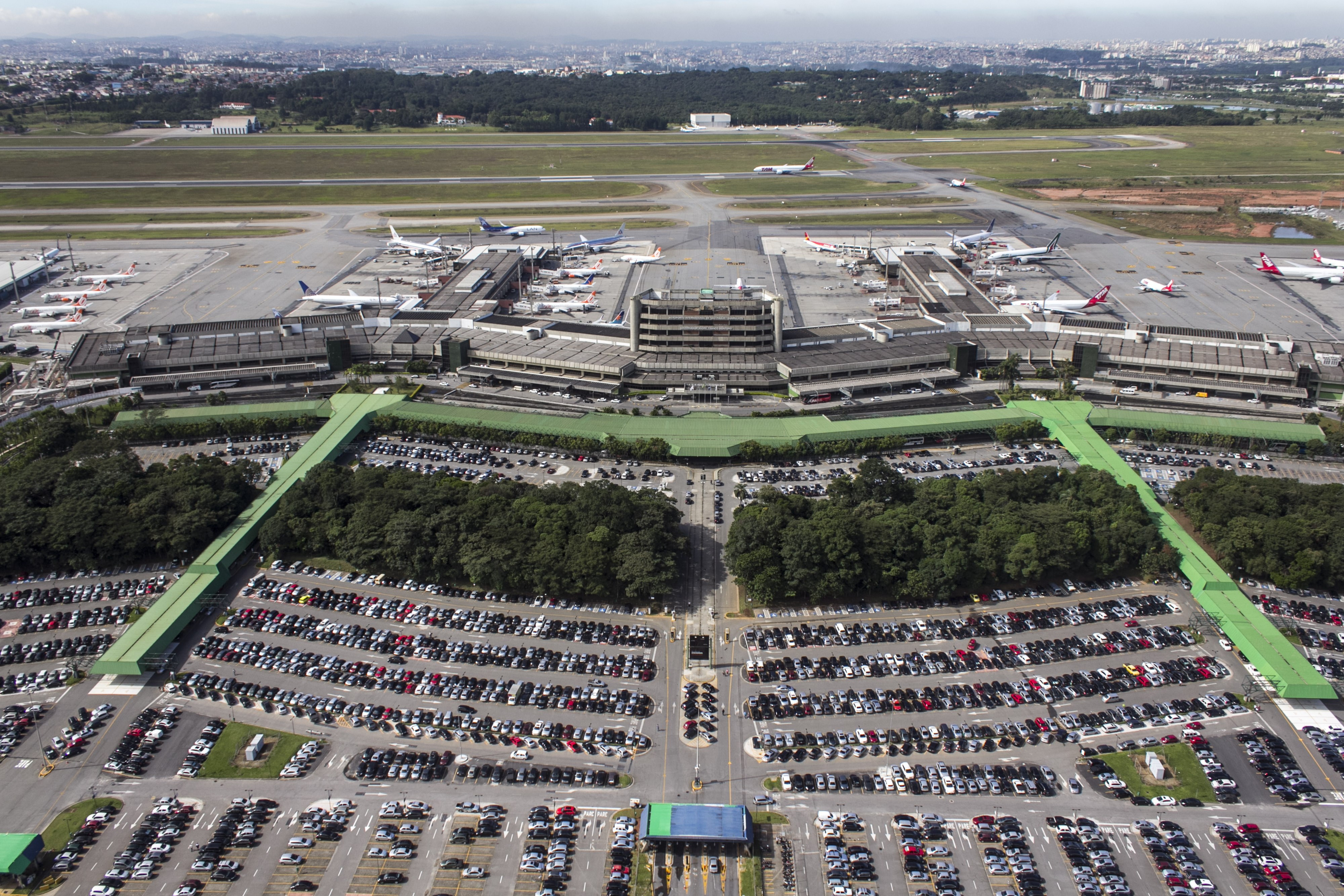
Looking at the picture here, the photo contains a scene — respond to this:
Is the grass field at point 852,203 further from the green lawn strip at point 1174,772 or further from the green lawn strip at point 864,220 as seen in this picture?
the green lawn strip at point 1174,772

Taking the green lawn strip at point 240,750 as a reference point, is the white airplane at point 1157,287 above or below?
above

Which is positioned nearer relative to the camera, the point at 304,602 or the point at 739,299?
the point at 304,602

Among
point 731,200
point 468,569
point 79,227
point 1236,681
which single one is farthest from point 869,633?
point 79,227

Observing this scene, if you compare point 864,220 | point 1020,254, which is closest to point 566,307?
point 1020,254

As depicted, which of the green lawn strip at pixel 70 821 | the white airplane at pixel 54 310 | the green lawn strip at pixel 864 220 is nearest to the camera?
the green lawn strip at pixel 70 821

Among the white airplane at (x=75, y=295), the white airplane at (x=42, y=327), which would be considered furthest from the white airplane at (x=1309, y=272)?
the white airplane at (x=75, y=295)

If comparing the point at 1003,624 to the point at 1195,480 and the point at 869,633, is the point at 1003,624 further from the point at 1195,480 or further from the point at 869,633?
the point at 1195,480

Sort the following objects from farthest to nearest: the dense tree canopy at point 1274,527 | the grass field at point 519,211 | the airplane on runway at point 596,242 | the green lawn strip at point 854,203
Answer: the green lawn strip at point 854,203 < the grass field at point 519,211 < the airplane on runway at point 596,242 < the dense tree canopy at point 1274,527

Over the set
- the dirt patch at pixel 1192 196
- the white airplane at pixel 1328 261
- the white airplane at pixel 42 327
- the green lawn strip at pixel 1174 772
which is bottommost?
the green lawn strip at pixel 1174 772
